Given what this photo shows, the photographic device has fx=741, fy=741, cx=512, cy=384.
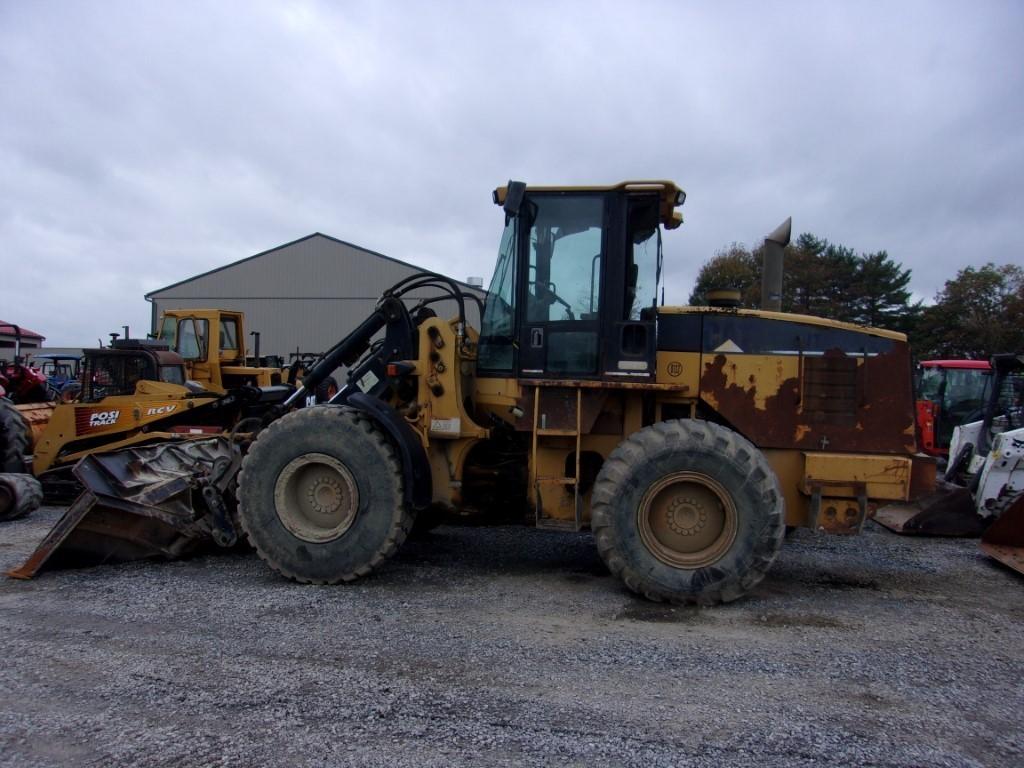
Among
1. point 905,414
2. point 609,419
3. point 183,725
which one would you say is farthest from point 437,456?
point 905,414

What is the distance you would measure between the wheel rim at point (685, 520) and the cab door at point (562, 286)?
3.45 feet

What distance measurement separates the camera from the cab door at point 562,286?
5.74 meters

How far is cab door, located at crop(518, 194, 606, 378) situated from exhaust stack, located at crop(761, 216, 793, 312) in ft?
5.85

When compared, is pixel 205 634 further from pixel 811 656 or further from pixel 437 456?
pixel 811 656

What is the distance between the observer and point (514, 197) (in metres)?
5.65

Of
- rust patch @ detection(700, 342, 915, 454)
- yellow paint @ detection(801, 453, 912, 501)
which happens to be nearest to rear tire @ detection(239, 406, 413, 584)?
rust patch @ detection(700, 342, 915, 454)

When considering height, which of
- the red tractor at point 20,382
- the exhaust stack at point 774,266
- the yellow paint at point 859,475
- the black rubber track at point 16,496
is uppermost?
the exhaust stack at point 774,266

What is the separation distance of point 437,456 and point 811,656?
122 inches

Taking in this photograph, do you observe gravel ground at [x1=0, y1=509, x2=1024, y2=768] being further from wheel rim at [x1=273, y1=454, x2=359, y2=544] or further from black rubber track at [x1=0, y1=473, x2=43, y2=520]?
black rubber track at [x1=0, y1=473, x2=43, y2=520]

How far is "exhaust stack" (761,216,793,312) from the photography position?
6512 millimetres

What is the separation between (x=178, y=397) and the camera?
9.84 metres

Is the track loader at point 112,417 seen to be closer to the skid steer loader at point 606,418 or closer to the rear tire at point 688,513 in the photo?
the skid steer loader at point 606,418

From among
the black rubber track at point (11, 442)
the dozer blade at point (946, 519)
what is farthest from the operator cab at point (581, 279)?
the black rubber track at point (11, 442)

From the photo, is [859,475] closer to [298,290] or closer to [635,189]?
[635,189]
